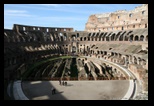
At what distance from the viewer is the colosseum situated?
23.5m

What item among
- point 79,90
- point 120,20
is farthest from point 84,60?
point 79,90

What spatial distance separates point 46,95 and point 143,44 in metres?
31.5

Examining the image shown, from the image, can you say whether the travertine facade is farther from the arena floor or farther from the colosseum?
the arena floor

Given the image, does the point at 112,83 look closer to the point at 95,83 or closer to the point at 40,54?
the point at 95,83

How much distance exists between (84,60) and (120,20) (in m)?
→ 20.7

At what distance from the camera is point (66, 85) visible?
2633 cm

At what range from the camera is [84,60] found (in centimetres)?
5319

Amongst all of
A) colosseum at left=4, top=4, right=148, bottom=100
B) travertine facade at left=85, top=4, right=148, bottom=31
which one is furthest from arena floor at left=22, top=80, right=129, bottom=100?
travertine facade at left=85, top=4, right=148, bottom=31

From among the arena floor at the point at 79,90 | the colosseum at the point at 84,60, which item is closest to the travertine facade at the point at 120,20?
the colosseum at the point at 84,60

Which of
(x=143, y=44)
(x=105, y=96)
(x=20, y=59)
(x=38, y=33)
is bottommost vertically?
(x=105, y=96)

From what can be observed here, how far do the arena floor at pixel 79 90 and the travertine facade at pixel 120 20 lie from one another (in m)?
30.8

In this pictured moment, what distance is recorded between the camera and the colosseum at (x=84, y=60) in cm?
2352

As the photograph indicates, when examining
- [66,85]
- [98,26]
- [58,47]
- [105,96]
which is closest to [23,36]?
[58,47]
